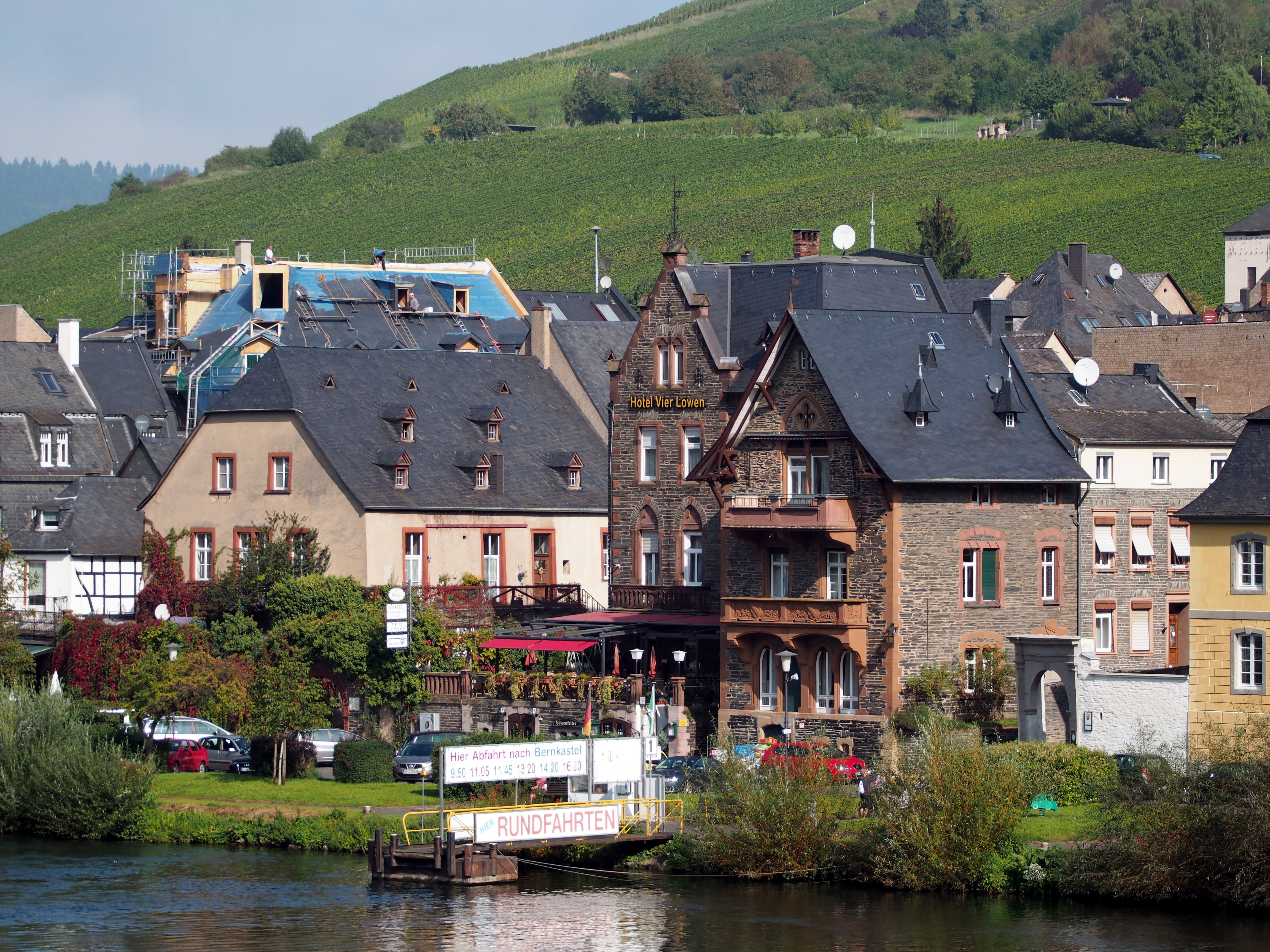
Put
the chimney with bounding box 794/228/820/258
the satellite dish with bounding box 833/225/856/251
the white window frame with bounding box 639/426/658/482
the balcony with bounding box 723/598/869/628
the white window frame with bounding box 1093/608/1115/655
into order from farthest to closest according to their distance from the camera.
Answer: the chimney with bounding box 794/228/820/258 < the satellite dish with bounding box 833/225/856/251 < the white window frame with bounding box 639/426/658/482 < the white window frame with bounding box 1093/608/1115/655 < the balcony with bounding box 723/598/869/628

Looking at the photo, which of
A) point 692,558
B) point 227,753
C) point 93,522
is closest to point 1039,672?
point 692,558

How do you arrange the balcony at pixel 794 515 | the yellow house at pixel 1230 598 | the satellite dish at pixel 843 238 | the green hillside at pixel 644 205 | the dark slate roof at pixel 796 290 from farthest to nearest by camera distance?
the green hillside at pixel 644 205, the satellite dish at pixel 843 238, the dark slate roof at pixel 796 290, the balcony at pixel 794 515, the yellow house at pixel 1230 598

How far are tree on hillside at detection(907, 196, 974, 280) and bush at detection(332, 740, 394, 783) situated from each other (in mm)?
68476

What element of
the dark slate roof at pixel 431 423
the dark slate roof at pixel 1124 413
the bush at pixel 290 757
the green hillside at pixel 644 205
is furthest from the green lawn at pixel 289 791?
the green hillside at pixel 644 205

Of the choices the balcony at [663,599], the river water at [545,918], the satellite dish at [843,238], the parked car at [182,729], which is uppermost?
the satellite dish at [843,238]

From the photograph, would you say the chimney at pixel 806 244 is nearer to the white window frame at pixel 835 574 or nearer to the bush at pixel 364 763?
the white window frame at pixel 835 574

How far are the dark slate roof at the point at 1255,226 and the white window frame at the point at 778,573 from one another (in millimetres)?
69216

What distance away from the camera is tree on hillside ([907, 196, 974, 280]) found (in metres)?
121

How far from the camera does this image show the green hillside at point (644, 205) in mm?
136875

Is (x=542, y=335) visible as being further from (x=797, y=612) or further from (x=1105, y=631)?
(x=1105, y=631)

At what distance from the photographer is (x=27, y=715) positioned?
5575cm

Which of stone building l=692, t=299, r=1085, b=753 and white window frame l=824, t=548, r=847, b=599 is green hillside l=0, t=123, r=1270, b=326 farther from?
white window frame l=824, t=548, r=847, b=599

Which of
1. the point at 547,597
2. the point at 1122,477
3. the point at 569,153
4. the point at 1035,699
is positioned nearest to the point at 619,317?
the point at 547,597

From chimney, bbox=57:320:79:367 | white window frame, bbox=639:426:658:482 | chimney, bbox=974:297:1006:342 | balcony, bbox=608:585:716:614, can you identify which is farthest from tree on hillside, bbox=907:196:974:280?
balcony, bbox=608:585:716:614
